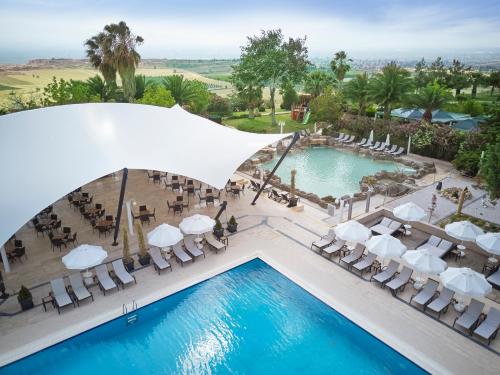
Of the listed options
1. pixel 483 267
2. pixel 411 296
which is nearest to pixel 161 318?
pixel 411 296

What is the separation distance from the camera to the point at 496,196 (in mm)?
13594

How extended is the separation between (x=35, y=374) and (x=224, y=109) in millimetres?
38804

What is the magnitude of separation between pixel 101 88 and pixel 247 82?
1523 centimetres

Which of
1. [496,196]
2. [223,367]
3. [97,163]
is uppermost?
[97,163]

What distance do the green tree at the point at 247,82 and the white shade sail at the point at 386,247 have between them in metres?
29.6

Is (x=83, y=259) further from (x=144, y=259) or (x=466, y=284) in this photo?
(x=466, y=284)

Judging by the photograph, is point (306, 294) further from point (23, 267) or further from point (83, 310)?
point (23, 267)

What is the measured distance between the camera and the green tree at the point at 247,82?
126 ft

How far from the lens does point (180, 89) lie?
37.6m

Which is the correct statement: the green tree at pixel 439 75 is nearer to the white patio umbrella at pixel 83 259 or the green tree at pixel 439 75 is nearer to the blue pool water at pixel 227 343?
the blue pool water at pixel 227 343

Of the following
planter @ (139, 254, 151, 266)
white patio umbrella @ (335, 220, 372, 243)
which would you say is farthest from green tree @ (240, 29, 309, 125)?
planter @ (139, 254, 151, 266)

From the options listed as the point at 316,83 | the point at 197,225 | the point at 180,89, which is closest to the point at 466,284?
the point at 197,225

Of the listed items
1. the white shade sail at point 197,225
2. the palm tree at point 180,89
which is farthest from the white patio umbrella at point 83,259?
the palm tree at point 180,89

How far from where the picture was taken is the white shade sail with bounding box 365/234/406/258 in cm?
1212
